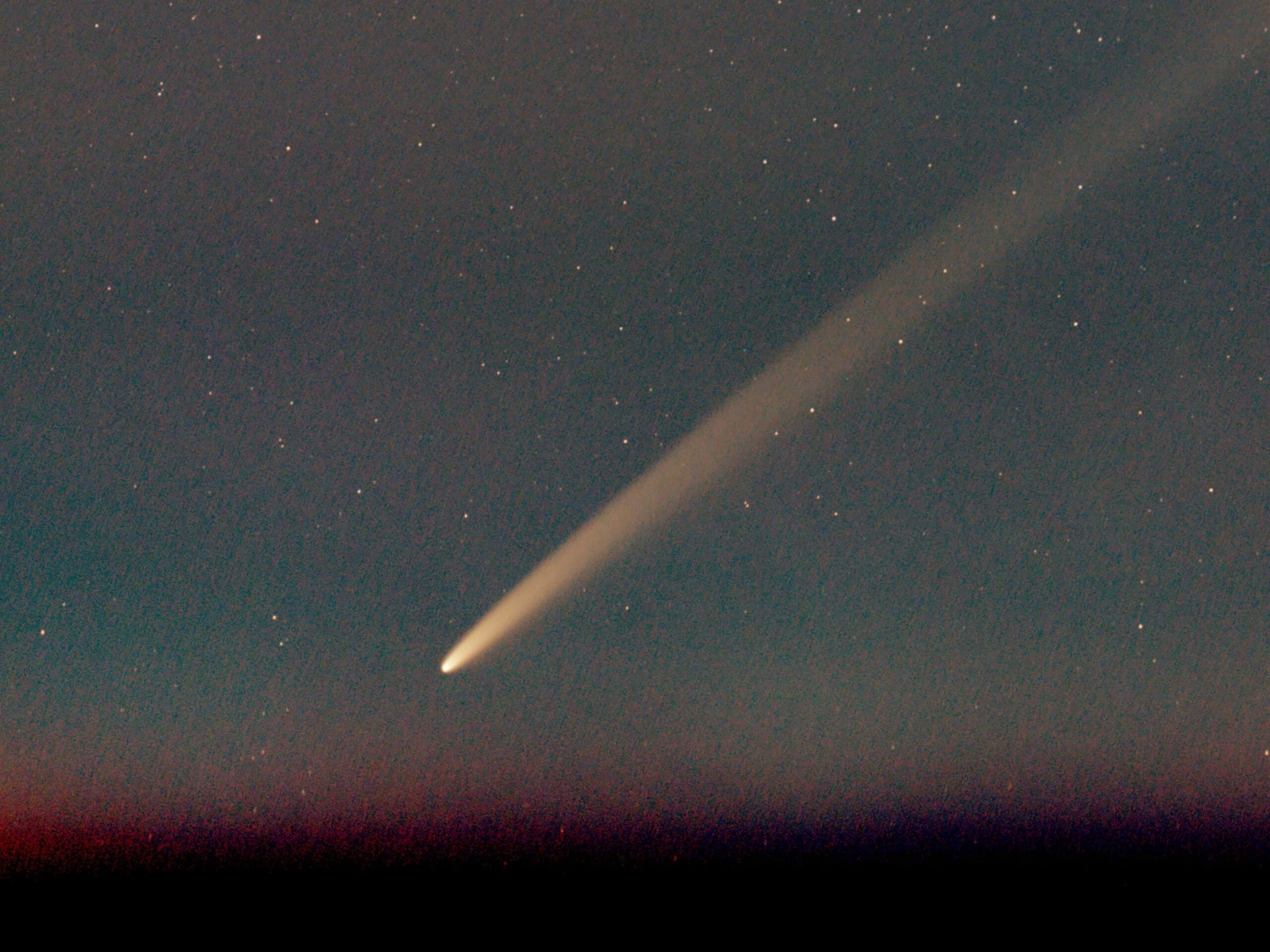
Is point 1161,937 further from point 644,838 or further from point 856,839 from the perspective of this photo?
point 644,838

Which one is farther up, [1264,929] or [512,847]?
[512,847]

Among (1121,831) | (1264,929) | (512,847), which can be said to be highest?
(512,847)

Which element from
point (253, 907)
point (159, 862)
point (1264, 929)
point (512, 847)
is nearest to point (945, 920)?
point (1264, 929)

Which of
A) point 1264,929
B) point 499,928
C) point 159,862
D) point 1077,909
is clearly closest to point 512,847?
point 499,928

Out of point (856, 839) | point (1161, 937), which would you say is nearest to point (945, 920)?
point (856, 839)

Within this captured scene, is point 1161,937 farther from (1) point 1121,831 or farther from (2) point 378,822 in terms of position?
(2) point 378,822

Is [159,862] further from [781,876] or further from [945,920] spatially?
[945,920]

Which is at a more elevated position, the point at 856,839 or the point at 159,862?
the point at 159,862
